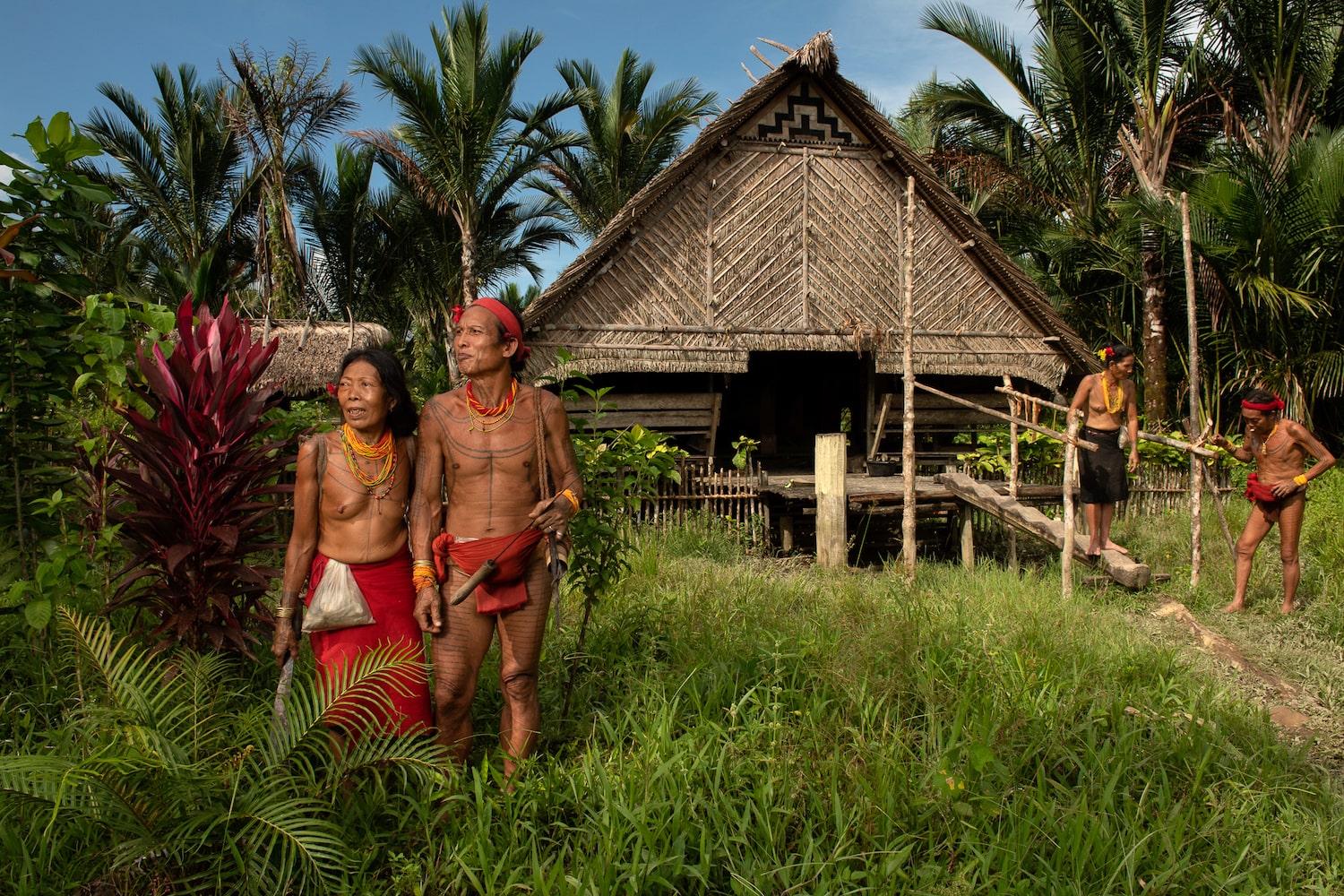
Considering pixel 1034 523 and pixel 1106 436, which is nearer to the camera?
pixel 1106 436

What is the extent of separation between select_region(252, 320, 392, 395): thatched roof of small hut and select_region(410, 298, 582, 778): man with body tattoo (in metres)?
10.5

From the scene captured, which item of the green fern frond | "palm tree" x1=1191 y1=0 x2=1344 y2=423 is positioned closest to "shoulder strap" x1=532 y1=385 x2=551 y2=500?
the green fern frond

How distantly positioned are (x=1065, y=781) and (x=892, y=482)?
622cm

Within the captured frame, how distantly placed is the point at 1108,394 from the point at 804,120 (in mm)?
5145

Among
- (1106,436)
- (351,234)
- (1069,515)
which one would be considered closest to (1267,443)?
(1106,436)

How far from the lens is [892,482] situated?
927cm

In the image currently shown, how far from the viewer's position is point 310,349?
43.4ft

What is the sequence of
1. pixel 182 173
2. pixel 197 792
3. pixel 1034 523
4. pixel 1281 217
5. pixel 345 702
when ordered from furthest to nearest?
pixel 182 173, pixel 1281 217, pixel 1034 523, pixel 345 702, pixel 197 792

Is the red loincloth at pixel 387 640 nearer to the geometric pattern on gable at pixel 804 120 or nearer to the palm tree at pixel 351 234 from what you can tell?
the geometric pattern on gable at pixel 804 120

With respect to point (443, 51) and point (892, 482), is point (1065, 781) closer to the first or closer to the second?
point (892, 482)

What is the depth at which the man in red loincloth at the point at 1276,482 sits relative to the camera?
5980 mm

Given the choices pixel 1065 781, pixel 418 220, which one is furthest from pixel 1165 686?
pixel 418 220

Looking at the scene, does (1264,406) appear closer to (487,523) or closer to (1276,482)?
(1276,482)

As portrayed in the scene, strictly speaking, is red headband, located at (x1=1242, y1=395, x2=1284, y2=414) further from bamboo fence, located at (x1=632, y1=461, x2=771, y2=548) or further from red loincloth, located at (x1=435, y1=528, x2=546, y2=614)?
red loincloth, located at (x1=435, y1=528, x2=546, y2=614)
